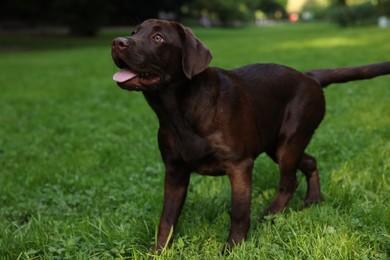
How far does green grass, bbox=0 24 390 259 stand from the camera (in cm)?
303

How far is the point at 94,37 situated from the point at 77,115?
27119mm

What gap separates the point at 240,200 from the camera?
3.05 metres

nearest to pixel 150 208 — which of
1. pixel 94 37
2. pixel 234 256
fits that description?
pixel 234 256

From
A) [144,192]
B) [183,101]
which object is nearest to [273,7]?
[144,192]

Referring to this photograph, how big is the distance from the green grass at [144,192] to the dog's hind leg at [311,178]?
0.29ft

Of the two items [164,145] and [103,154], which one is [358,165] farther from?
[103,154]

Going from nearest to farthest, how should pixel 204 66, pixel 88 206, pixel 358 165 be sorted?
pixel 204 66, pixel 88 206, pixel 358 165

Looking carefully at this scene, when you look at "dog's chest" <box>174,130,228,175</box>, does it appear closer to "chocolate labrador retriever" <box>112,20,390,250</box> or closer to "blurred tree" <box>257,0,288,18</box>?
"chocolate labrador retriever" <box>112,20,390,250</box>

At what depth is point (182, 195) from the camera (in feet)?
10.8

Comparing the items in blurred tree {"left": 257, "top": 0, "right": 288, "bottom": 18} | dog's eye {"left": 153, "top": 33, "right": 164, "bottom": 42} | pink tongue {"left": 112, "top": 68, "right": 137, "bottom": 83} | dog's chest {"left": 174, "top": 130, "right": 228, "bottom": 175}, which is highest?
dog's eye {"left": 153, "top": 33, "right": 164, "bottom": 42}

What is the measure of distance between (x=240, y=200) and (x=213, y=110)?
0.57m

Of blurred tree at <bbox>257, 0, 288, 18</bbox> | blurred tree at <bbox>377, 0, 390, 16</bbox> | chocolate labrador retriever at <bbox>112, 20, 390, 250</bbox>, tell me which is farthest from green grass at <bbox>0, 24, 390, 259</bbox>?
blurred tree at <bbox>257, 0, 288, 18</bbox>

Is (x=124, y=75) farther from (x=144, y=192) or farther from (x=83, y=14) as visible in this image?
(x=83, y=14)

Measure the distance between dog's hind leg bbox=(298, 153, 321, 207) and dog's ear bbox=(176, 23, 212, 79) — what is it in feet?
4.63
